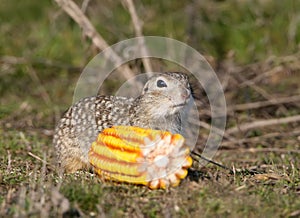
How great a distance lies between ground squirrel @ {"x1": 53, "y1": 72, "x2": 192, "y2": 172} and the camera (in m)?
5.09

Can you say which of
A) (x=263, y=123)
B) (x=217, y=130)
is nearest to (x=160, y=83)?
(x=217, y=130)

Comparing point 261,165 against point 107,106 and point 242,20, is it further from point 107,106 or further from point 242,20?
point 242,20

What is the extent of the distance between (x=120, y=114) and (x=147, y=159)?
3.37 ft

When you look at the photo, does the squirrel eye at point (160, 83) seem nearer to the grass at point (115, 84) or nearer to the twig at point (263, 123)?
the grass at point (115, 84)

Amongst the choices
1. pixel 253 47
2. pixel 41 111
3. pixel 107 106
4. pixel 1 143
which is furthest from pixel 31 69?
pixel 107 106

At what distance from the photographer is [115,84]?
930 cm

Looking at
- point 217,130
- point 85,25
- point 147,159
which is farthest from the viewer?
point 85,25

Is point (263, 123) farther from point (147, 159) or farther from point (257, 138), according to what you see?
point (147, 159)

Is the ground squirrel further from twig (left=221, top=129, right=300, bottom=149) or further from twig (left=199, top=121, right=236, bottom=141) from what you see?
twig (left=199, top=121, right=236, bottom=141)

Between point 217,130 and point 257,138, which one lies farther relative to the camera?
point 217,130

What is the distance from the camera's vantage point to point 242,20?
10070 mm

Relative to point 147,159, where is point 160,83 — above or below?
above

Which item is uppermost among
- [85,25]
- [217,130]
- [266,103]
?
[85,25]

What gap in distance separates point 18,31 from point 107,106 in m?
5.27
